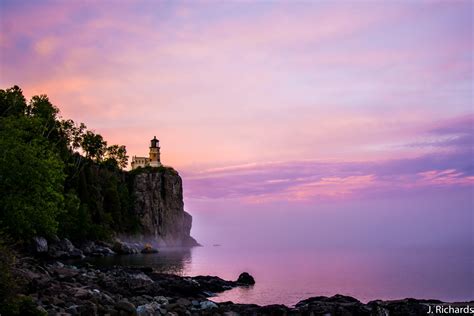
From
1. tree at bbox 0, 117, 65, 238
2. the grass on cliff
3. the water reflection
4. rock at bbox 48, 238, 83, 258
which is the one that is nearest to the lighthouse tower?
the grass on cliff

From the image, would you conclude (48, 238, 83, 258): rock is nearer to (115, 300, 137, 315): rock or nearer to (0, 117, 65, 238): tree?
(0, 117, 65, 238): tree

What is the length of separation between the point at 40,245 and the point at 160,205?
8560 cm

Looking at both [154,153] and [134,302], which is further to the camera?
[154,153]

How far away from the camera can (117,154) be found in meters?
132

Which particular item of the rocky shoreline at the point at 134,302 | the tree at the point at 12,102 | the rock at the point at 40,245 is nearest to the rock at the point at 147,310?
the rocky shoreline at the point at 134,302

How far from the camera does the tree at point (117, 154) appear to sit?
130 meters

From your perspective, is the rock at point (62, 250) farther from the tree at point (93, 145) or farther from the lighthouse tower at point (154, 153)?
the lighthouse tower at point (154, 153)

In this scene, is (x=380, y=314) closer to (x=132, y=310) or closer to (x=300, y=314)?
(x=300, y=314)

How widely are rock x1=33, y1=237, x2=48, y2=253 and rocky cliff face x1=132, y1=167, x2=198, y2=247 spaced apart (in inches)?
2823

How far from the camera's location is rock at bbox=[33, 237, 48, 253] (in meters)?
65.2

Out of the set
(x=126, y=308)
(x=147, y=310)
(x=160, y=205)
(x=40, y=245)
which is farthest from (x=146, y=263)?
(x=160, y=205)

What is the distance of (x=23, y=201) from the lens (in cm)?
4100

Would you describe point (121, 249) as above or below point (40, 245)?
below

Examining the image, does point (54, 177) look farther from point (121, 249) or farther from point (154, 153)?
point (154, 153)
